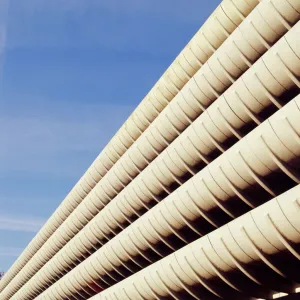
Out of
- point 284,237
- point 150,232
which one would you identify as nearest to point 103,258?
point 150,232

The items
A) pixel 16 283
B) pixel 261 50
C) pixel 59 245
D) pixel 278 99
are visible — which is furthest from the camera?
pixel 16 283

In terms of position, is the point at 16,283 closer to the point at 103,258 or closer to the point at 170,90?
the point at 103,258

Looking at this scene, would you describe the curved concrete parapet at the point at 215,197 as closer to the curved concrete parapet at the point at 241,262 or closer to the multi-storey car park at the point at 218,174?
the multi-storey car park at the point at 218,174

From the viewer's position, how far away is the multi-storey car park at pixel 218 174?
23.1 metres

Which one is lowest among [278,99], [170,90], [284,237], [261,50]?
[284,237]

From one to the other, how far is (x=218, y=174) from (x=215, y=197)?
2.24 meters

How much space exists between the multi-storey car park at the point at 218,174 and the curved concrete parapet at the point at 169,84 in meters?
0.11

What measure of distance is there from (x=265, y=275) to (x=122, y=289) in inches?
526

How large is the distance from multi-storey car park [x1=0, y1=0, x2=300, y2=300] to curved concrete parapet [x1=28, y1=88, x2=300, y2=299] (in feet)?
0.25

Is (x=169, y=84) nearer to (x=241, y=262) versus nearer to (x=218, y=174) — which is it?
(x=218, y=174)

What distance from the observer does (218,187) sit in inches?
1118

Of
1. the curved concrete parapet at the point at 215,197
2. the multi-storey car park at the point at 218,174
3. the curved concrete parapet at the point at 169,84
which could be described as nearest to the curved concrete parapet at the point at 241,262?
the multi-storey car park at the point at 218,174

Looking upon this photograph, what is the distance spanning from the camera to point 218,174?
27.7 m

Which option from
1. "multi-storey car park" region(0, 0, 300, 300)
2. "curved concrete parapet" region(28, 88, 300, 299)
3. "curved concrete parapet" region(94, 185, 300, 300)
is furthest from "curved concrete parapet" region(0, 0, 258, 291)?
"curved concrete parapet" region(94, 185, 300, 300)
